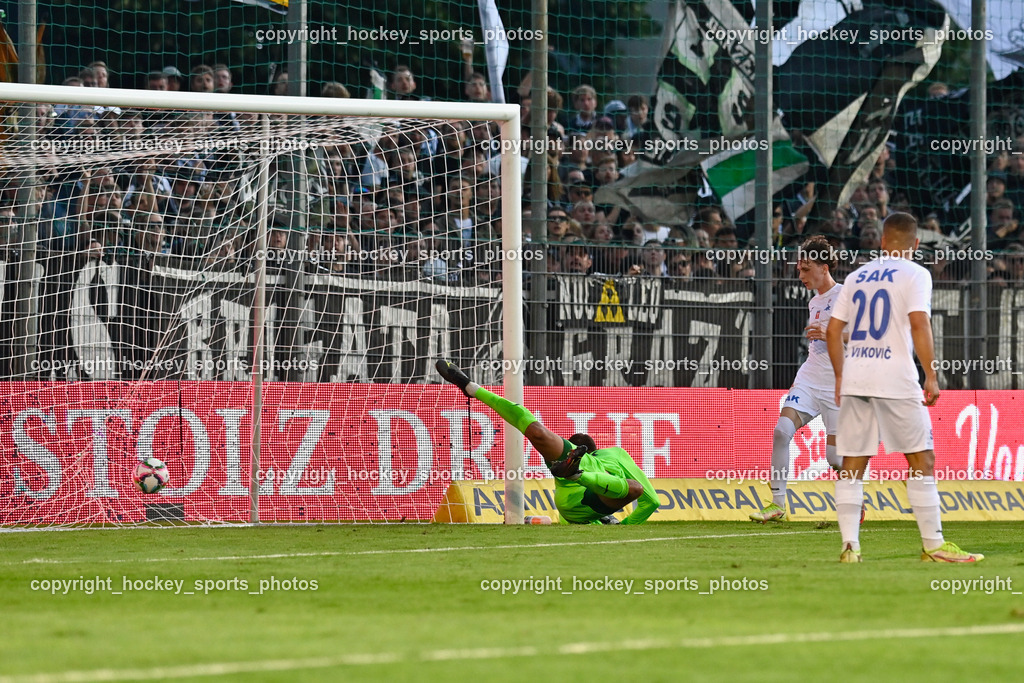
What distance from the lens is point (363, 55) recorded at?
52.8ft

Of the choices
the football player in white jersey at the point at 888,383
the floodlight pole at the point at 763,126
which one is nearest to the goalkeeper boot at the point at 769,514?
the floodlight pole at the point at 763,126

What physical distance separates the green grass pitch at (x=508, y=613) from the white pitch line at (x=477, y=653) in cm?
1

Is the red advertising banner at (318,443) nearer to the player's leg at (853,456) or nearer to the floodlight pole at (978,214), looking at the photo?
the floodlight pole at (978,214)

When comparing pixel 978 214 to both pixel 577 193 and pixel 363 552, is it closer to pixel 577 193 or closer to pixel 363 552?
pixel 577 193

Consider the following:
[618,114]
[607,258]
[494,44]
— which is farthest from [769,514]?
[618,114]

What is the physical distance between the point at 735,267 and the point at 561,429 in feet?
9.03

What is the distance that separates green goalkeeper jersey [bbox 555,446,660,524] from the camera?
10.8 m

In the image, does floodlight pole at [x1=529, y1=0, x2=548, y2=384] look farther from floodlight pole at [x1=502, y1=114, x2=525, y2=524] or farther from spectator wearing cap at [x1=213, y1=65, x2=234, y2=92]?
spectator wearing cap at [x1=213, y1=65, x2=234, y2=92]

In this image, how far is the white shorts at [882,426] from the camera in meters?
7.69

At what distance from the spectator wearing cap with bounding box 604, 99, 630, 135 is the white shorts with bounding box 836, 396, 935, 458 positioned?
9.35m


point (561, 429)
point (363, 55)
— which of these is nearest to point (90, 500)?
point (561, 429)

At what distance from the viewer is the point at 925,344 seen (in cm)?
766

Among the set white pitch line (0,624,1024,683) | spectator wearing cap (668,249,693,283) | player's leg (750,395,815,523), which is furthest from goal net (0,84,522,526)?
white pitch line (0,624,1024,683)

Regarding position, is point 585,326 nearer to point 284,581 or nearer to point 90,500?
point 90,500
